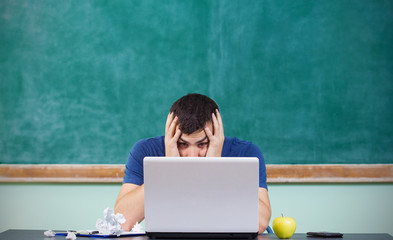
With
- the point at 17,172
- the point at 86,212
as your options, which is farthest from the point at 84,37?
the point at 86,212

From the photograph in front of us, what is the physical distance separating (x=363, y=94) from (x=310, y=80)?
0.31 metres

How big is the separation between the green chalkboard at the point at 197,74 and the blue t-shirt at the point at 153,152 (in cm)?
40

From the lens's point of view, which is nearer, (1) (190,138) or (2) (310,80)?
(1) (190,138)

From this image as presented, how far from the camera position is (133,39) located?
2381 mm

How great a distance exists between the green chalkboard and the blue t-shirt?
15.7 inches

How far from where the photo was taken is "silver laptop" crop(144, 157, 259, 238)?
43.0 inches

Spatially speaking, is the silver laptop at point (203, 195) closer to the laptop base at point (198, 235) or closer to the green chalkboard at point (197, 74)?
the laptop base at point (198, 235)

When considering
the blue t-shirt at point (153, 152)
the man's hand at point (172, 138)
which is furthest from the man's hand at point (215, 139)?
the blue t-shirt at point (153, 152)

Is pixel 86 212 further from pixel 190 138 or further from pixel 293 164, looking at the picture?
pixel 293 164

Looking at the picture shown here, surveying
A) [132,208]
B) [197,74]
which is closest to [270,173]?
[197,74]

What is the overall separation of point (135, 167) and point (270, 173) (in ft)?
2.74

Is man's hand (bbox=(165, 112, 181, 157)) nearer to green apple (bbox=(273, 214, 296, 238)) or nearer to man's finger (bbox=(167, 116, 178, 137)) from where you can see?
man's finger (bbox=(167, 116, 178, 137))

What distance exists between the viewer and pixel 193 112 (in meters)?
1.68

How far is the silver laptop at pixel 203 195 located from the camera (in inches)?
43.0
